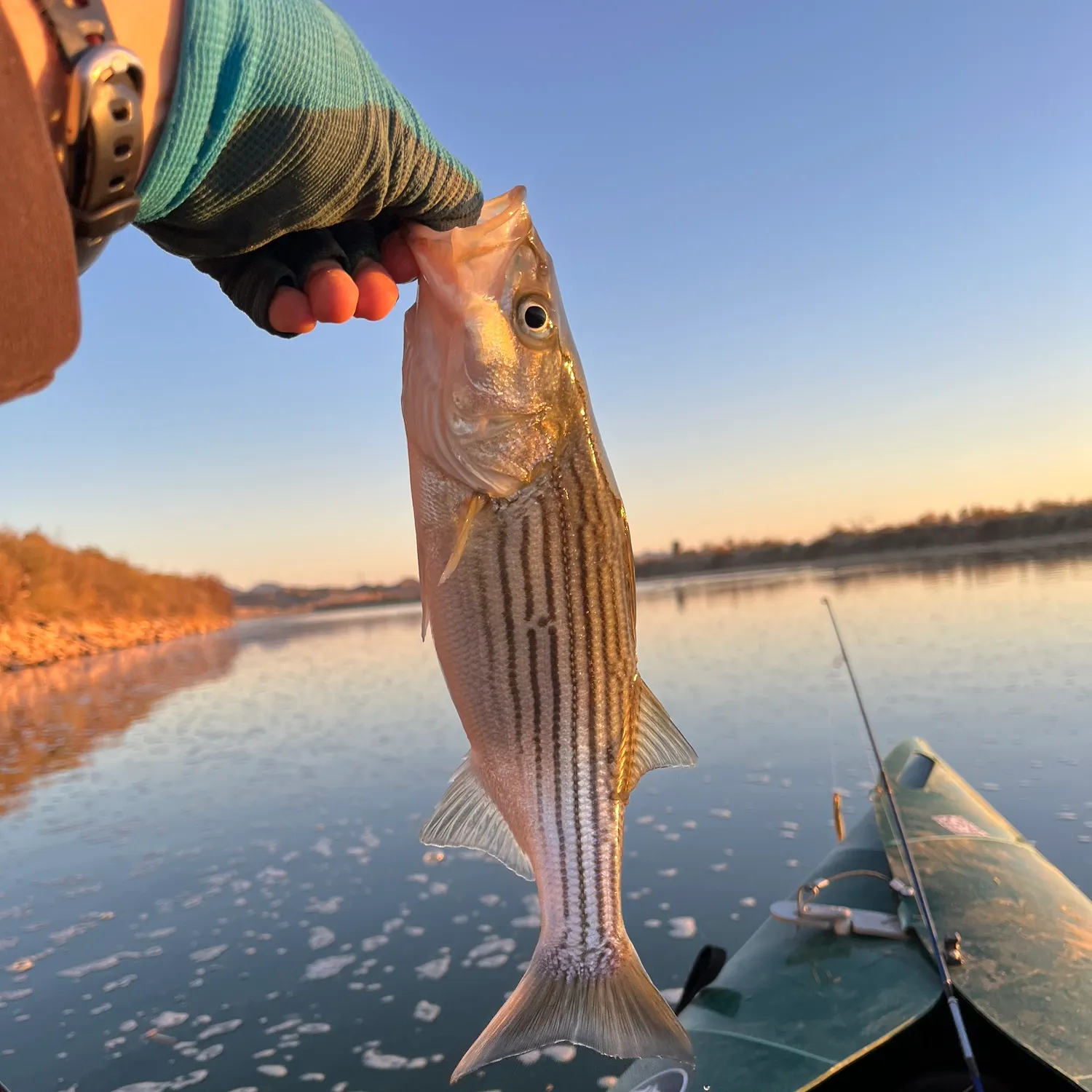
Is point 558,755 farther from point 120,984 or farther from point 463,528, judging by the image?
point 120,984

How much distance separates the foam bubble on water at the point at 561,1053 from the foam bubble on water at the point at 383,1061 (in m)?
0.94

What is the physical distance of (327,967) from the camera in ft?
20.0

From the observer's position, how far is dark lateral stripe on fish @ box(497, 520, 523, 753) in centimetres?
200

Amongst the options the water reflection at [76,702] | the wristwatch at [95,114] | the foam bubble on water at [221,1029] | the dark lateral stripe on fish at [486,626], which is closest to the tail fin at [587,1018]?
the dark lateral stripe on fish at [486,626]

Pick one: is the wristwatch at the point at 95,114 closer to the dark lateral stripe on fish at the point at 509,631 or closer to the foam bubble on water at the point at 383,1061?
the dark lateral stripe on fish at the point at 509,631

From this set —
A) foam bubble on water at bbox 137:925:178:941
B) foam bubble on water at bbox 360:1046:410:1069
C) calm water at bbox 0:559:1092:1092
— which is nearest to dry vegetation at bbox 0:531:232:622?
calm water at bbox 0:559:1092:1092

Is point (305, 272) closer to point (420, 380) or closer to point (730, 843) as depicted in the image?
point (420, 380)

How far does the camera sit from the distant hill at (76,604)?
43.9 metres

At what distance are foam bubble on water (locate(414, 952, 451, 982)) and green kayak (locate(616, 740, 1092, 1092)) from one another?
2.25 m

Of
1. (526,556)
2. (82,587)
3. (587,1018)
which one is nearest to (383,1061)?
(587,1018)

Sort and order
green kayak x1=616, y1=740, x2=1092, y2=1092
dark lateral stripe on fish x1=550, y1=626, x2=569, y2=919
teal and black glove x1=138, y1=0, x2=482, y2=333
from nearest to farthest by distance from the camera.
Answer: teal and black glove x1=138, y1=0, x2=482, y2=333, dark lateral stripe on fish x1=550, y1=626, x2=569, y2=919, green kayak x1=616, y1=740, x2=1092, y2=1092

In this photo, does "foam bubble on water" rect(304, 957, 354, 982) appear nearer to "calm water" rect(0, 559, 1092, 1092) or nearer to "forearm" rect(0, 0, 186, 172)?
"calm water" rect(0, 559, 1092, 1092)

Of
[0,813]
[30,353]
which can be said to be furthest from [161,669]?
[30,353]

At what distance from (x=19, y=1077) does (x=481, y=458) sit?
19.7ft
